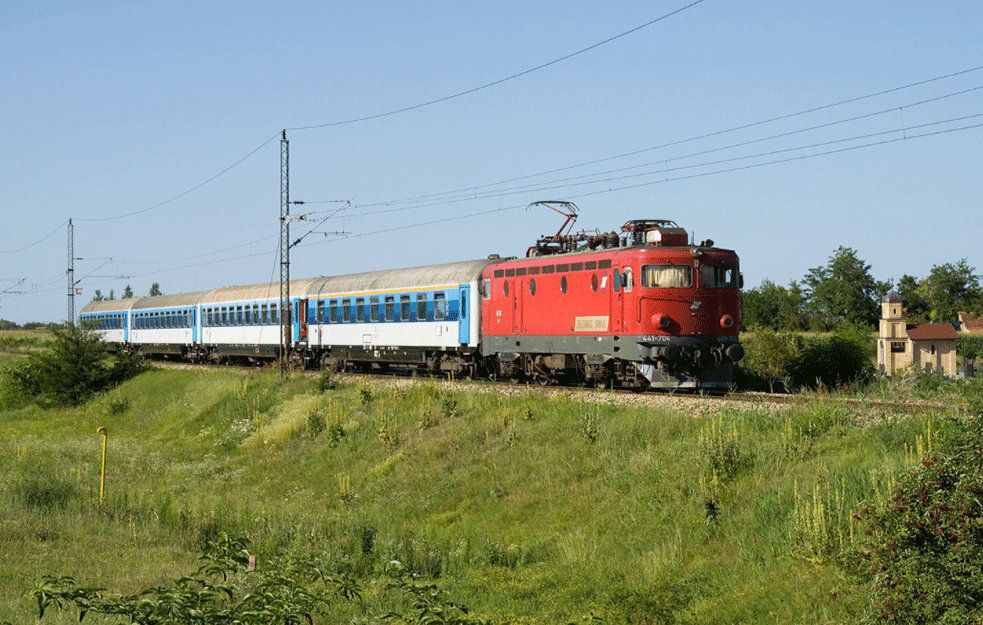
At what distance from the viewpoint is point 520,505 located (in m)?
17.5

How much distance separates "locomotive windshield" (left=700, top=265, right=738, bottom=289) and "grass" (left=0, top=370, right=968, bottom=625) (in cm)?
362

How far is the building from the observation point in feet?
249

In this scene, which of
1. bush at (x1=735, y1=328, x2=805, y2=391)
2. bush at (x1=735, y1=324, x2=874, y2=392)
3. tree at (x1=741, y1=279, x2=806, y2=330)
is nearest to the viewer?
bush at (x1=735, y1=324, x2=874, y2=392)

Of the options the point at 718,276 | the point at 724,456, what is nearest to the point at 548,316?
the point at 718,276

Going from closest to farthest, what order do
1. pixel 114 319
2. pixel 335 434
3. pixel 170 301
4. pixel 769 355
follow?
1. pixel 335 434
2. pixel 769 355
3. pixel 170 301
4. pixel 114 319

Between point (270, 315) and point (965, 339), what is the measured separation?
69.8 meters

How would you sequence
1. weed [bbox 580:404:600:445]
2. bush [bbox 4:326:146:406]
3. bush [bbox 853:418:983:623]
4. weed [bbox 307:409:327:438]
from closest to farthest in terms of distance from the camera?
bush [bbox 853:418:983:623] → weed [bbox 580:404:600:445] → weed [bbox 307:409:327:438] → bush [bbox 4:326:146:406]

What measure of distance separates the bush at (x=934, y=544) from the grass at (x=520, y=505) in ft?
2.83

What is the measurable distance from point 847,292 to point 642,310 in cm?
9396

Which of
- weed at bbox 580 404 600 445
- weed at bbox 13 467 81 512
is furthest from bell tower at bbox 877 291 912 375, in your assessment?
weed at bbox 13 467 81 512

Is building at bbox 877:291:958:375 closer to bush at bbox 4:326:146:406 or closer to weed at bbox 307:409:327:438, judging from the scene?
bush at bbox 4:326:146:406

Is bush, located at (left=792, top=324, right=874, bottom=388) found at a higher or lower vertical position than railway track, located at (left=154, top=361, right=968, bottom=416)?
higher

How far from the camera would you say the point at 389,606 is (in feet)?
42.0

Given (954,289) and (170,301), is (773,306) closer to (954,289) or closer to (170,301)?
(954,289)
